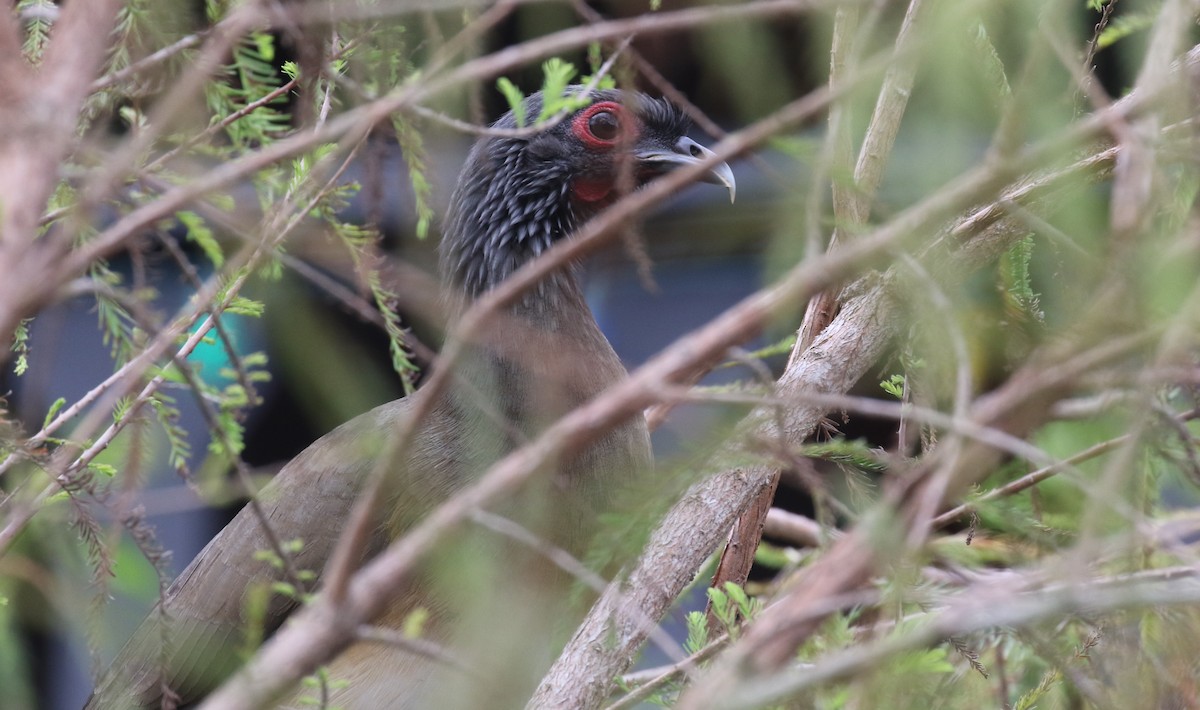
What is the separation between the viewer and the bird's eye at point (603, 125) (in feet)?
10.5

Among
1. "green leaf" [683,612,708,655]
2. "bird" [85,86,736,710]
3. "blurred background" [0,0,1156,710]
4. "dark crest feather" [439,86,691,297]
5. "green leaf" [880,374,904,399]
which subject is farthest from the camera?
"dark crest feather" [439,86,691,297]

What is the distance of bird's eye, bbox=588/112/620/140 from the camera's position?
320 cm

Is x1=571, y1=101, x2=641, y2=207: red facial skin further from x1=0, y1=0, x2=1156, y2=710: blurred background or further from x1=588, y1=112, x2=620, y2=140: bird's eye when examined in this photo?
x1=0, y1=0, x2=1156, y2=710: blurred background

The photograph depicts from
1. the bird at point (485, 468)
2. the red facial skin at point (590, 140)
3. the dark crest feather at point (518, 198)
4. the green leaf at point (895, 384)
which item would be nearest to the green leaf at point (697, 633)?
the bird at point (485, 468)

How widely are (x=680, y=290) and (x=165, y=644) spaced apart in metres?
4.54

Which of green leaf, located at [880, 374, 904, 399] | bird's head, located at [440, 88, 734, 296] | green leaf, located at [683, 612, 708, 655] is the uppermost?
bird's head, located at [440, 88, 734, 296]

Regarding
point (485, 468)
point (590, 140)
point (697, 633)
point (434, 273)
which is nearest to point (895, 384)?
point (697, 633)

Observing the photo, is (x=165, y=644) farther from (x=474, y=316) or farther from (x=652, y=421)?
(x=652, y=421)

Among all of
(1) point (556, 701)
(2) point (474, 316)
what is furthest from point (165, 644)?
(2) point (474, 316)

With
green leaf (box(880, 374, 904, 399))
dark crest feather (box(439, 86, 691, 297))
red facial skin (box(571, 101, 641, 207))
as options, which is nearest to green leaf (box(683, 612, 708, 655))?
green leaf (box(880, 374, 904, 399))

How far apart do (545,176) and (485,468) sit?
0.93 meters

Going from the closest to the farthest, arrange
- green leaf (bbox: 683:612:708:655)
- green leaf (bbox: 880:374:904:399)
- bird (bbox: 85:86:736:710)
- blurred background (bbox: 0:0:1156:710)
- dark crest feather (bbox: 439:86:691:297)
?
blurred background (bbox: 0:0:1156:710) < green leaf (bbox: 880:374:904:399) < green leaf (bbox: 683:612:708:655) < bird (bbox: 85:86:736:710) < dark crest feather (bbox: 439:86:691:297)

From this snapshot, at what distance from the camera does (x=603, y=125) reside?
321 centimetres

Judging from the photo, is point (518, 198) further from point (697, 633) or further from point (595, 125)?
point (697, 633)
